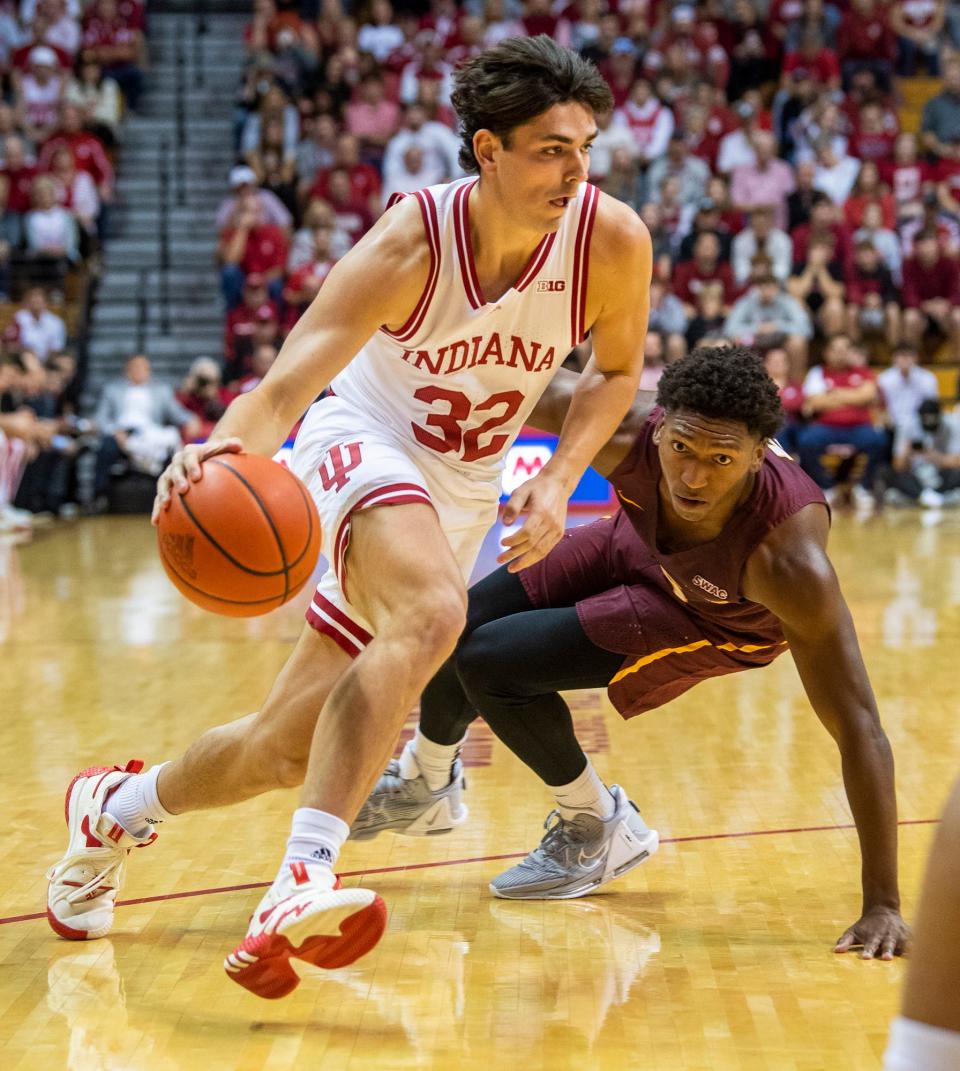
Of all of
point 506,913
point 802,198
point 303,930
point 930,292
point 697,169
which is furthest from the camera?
point 697,169

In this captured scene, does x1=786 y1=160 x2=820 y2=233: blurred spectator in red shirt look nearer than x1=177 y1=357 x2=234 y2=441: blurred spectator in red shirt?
No

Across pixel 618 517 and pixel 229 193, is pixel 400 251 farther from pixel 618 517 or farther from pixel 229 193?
pixel 229 193

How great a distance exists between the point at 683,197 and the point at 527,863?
12316 millimetres

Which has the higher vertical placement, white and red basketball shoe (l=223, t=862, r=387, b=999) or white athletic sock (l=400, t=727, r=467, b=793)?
white and red basketball shoe (l=223, t=862, r=387, b=999)

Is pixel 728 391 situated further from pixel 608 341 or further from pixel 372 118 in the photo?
pixel 372 118

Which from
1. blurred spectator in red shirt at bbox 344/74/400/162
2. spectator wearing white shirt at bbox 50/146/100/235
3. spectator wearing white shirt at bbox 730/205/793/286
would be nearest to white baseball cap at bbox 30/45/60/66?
spectator wearing white shirt at bbox 50/146/100/235

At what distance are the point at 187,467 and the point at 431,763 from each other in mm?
1327

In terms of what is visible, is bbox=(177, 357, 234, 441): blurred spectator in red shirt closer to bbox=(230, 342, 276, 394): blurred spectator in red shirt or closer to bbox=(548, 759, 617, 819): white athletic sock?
bbox=(230, 342, 276, 394): blurred spectator in red shirt

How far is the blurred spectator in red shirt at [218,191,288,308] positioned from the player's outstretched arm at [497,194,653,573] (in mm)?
11796

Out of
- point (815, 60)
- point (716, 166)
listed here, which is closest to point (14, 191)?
point (716, 166)

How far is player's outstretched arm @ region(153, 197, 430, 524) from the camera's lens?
3174 mm

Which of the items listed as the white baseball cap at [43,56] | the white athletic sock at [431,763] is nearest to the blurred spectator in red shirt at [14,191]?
the white baseball cap at [43,56]

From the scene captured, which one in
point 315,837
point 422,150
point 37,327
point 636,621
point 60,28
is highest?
point 60,28

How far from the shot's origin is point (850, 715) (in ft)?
11.1
